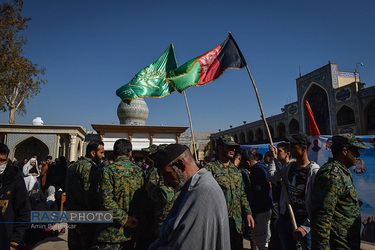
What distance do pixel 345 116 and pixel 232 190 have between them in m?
22.5

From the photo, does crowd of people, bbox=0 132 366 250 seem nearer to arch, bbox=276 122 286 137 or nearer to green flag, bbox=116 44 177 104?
green flag, bbox=116 44 177 104

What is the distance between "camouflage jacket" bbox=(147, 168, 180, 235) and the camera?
2.44 meters

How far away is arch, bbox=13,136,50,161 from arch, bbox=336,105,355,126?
24.4 meters

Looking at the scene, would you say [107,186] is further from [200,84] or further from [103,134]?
[103,134]

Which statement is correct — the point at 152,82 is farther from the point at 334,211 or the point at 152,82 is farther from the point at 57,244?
the point at 334,211

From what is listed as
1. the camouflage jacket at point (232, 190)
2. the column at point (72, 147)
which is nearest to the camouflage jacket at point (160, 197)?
the camouflage jacket at point (232, 190)

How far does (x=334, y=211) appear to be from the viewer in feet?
6.56

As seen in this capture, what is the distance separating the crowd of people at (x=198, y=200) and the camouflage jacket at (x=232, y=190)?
0.01 metres

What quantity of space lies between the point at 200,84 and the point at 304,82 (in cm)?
2241

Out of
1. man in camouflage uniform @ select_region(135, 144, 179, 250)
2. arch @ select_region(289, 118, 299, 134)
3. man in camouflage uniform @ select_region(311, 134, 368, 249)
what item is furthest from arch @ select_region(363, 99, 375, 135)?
man in camouflage uniform @ select_region(135, 144, 179, 250)

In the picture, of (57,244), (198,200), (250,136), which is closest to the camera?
(198,200)

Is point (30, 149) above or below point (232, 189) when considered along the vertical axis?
above

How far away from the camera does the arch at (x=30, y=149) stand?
65.9 feet

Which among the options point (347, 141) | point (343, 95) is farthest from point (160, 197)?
point (343, 95)
